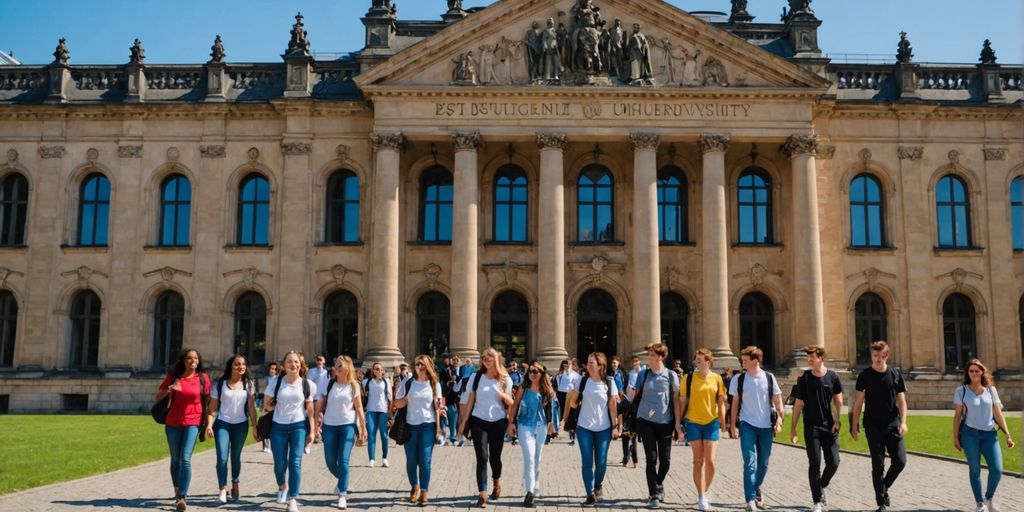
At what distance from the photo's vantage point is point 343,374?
13.6m

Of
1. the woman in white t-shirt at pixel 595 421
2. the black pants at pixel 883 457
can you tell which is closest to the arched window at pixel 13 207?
the woman in white t-shirt at pixel 595 421

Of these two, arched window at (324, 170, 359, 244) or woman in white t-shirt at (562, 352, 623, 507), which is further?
arched window at (324, 170, 359, 244)

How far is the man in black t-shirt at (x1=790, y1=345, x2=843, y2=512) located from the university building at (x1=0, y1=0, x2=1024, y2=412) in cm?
2243

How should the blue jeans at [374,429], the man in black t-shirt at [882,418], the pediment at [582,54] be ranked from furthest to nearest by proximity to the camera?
the pediment at [582,54], the blue jeans at [374,429], the man in black t-shirt at [882,418]

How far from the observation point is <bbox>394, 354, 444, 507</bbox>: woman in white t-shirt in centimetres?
1346

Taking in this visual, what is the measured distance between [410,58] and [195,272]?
1233 centimetres

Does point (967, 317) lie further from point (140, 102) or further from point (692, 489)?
point (140, 102)

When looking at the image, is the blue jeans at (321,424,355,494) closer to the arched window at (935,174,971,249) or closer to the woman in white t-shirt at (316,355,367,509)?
the woman in white t-shirt at (316,355,367,509)

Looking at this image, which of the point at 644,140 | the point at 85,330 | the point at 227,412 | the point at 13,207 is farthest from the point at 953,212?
the point at 13,207

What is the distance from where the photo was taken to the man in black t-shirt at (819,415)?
1290cm

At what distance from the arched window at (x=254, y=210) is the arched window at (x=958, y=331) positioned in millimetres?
27979

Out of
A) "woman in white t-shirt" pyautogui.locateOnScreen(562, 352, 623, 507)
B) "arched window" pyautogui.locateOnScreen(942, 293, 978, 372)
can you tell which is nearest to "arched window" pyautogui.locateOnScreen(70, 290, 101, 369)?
"woman in white t-shirt" pyautogui.locateOnScreen(562, 352, 623, 507)

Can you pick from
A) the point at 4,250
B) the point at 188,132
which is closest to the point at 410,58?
the point at 188,132

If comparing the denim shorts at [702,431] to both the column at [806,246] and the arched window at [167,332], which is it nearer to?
the column at [806,246]
